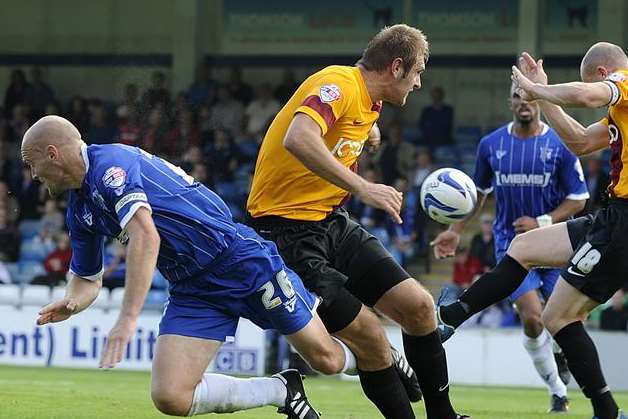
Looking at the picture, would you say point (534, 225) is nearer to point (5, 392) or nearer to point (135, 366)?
point (5, 392)

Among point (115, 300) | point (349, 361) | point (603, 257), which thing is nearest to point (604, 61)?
point (603, 257)

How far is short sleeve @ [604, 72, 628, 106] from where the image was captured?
7.53 m

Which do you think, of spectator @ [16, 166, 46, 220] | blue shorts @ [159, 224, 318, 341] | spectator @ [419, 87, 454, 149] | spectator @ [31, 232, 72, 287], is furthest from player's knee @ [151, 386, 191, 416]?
spectator @ [419, 87, 454, 149]

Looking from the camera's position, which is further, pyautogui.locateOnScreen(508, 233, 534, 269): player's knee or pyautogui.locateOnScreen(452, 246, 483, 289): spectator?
pyautogui.locateOnScreen(452, 246, 483, 289): spectator

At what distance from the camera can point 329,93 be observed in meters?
7.19

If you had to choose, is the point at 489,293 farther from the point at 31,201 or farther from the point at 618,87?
the point at 31,201

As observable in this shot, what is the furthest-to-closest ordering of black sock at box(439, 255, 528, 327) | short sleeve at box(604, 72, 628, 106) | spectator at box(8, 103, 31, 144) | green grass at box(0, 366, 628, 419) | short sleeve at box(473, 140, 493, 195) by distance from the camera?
spectator at box(8, 103, 31, 144), short sleeve at box(473, 140, 493, 195), green grass at box(0, 366, 628, 419), black sock at box(439, 255, 528, 327), short sleeve at box(604, 72, 628, 106)

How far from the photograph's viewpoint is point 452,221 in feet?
28.5

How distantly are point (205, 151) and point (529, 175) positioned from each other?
34.5 ft

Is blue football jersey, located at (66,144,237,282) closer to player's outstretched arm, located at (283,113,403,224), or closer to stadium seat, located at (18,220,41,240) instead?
player's outstretched arm, located at (283,113,403,224)

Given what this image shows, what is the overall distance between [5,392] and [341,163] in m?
4.94

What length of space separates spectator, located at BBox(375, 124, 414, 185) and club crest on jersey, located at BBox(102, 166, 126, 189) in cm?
1325

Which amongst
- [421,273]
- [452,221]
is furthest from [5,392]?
[421,273]

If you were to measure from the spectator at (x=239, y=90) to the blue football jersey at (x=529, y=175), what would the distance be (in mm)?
12093
